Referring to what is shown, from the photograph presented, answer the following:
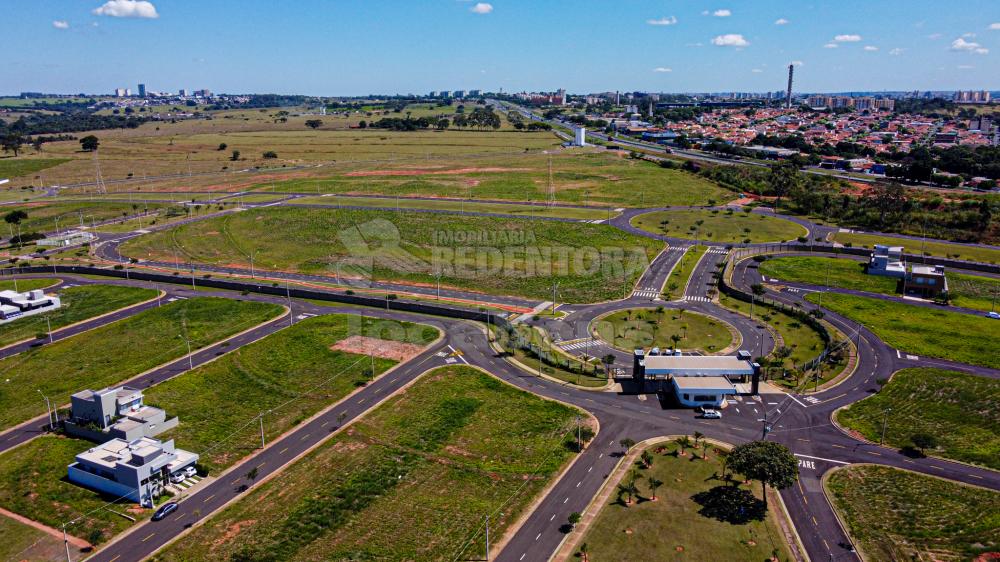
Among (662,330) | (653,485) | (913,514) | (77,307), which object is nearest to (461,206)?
(662,330)

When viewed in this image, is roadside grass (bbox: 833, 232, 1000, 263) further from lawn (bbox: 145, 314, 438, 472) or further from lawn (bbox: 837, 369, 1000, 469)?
lawn (bbox: 145, 314, 438, 472)

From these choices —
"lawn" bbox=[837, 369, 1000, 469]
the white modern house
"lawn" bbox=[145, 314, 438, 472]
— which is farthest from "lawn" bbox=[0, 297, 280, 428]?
"lawn" bbox=[837, 369, 1000, 469]

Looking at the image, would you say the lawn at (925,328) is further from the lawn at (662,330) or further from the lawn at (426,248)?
the lawn at (426,248)

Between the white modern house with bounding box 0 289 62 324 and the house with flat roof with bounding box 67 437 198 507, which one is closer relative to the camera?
the house with flat roof with bounding box 67 437 198 507

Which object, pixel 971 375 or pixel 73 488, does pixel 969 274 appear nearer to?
pixel 971 375

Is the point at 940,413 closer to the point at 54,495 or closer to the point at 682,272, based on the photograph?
the point at 682,272

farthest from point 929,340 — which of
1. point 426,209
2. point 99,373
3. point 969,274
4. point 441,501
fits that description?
point 426,209
